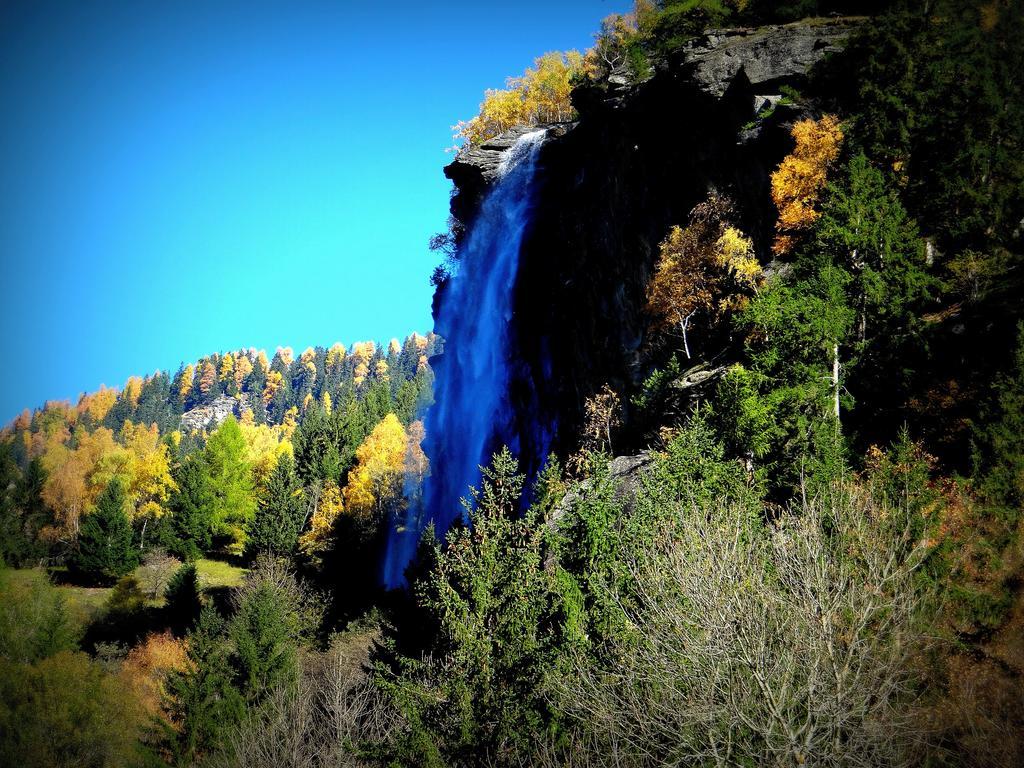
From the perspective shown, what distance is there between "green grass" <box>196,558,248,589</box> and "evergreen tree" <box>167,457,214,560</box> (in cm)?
170

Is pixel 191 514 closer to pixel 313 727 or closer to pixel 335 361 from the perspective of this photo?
pixel 313 727

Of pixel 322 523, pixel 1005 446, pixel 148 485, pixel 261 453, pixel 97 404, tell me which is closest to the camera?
pixel 1005 446

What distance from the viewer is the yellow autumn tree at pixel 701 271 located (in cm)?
2817

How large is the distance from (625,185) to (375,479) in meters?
41.1

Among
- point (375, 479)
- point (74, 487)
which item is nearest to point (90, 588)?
point (74, 487)

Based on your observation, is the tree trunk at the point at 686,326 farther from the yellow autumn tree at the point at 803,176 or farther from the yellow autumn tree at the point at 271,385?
the yellow autumn tree at the point at 271,385

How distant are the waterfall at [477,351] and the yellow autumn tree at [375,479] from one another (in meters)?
4.44

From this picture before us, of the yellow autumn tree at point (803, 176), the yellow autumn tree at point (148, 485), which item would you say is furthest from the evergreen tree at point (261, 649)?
the yellow autumn tree at point (148, 485)

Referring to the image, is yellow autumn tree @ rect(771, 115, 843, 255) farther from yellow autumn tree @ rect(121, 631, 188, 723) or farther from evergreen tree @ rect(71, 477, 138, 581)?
evergreen tree @ rect(71, 477, 138, 581)

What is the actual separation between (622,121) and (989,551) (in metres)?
30.3

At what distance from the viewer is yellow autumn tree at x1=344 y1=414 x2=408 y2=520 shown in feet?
206

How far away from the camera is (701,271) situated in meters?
29.9

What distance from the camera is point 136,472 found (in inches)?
2813

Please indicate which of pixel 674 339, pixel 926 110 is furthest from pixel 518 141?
pixel 926 110
